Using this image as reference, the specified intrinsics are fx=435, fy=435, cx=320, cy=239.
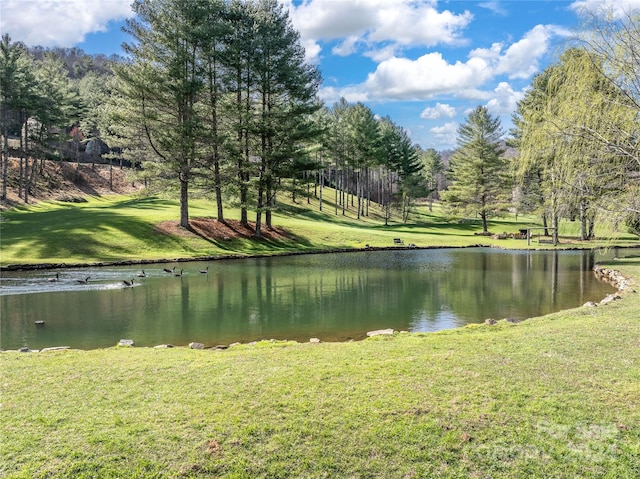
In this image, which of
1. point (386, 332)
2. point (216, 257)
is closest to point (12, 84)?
point (216, 257)

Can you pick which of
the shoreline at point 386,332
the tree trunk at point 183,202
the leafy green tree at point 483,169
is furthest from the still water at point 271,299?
the leafy green tree at point 483,169

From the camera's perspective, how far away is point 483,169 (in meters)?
53.9

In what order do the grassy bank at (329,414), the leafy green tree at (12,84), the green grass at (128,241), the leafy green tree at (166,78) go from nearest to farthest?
the grassy bank at (329,414) → the green grass at (128,241) → the leafy green tree at (166,78) → the leafy green tree at (12,84)

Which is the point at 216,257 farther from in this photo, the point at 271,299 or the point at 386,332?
the point at 386,332

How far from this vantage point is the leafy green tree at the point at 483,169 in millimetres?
53031

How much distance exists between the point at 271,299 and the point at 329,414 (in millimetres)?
11156

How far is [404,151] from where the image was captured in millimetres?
68625

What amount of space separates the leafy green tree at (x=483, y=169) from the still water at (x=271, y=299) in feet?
92.6

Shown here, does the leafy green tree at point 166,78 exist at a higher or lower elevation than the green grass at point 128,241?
higher

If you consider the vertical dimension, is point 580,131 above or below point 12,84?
below

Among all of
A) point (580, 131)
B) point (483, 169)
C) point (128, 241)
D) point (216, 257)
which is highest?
point (483, 169)

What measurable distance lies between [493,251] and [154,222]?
26177mm

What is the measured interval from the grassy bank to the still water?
3.78m

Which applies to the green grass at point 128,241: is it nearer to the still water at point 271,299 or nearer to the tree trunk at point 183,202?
the tree trunk at point 183,202
